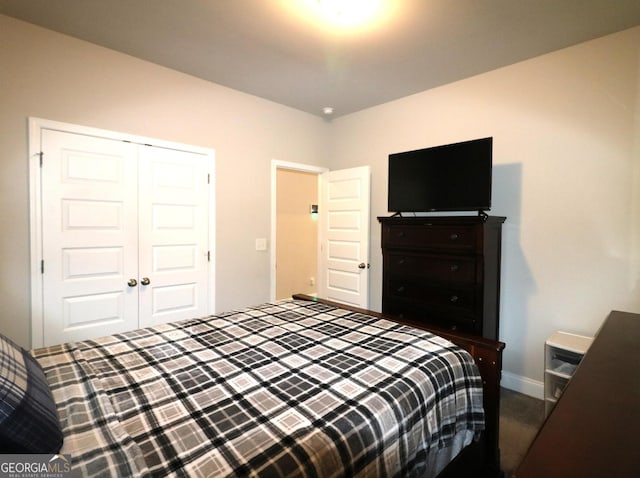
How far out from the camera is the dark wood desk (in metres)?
0.64

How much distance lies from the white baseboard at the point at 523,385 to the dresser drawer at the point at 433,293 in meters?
0.88

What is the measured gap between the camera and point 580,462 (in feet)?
2.13

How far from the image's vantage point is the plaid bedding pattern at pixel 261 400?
2.77 ft

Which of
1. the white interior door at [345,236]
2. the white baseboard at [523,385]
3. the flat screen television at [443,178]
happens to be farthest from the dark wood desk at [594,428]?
the white interior door at [345,236]

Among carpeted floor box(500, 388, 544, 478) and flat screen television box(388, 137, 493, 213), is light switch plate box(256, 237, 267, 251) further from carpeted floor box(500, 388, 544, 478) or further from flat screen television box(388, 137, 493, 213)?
carpeted floor box(500, 388, 544, 478)

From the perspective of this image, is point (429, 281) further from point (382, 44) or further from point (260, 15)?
point (260, 15)

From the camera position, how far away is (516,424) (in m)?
2.28

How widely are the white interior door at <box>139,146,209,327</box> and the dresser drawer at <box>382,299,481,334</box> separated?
6.05ft

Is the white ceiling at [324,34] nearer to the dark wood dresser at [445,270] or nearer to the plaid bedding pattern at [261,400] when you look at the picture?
the dark wood dresser at [445,270]

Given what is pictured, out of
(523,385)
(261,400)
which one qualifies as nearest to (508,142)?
(523,385)

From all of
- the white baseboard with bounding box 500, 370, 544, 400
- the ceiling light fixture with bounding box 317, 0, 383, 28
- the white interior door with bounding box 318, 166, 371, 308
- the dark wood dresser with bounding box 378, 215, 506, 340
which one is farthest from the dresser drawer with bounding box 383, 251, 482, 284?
the ceiling light fixture with bounding box 317, 0, 383, 28

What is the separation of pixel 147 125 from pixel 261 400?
2602mm

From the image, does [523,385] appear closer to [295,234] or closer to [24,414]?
[24,414]

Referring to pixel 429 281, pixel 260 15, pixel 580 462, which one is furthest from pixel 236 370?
pixel 260 15
